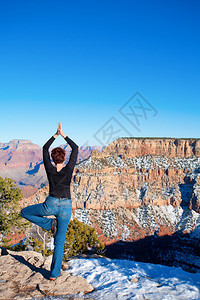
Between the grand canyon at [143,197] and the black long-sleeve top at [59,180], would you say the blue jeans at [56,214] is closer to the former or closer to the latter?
the black long-sleeve top at [59,180]

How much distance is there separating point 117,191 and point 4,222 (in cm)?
7380

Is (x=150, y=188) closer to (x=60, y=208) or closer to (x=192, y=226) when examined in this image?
(x=192, y=226)

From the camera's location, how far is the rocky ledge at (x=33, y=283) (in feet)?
17.9

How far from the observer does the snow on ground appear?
5484 millimetres

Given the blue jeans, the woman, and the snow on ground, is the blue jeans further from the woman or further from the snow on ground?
the snow on ground

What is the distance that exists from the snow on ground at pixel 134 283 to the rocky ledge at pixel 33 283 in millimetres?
415

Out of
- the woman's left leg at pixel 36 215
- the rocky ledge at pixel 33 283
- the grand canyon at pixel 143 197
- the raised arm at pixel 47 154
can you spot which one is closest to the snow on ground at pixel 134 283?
the rocky ledge at pixel 33 283

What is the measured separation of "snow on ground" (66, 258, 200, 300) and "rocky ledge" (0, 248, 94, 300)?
16.4 inches

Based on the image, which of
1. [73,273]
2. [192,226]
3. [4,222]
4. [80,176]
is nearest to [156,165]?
[192,226]

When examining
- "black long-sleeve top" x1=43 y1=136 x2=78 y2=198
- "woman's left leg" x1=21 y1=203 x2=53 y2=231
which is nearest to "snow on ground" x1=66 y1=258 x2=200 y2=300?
"woman's left leg" x1=21 y1=203 x2=53 y2=231

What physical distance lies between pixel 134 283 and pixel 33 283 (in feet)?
8.88

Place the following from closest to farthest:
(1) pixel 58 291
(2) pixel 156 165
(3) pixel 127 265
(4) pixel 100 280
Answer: (1) pixel 58 291 → (4) pixel 100 280 → (3) pixel 127 265 → (2) pixel 156 165

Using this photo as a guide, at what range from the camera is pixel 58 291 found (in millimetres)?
5574

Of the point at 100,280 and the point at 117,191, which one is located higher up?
the point at 100,280
